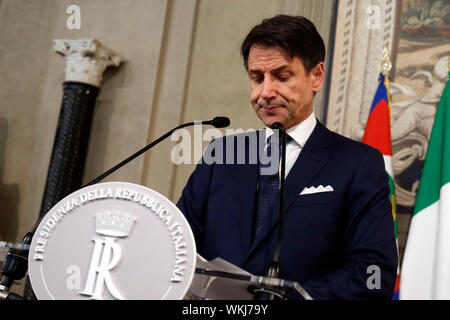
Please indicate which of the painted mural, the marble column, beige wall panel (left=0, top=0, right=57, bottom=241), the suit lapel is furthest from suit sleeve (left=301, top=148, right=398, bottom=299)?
beige wall panel (left=0, top=0, right=57, bottom=241)

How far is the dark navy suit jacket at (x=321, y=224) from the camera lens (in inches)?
67.6

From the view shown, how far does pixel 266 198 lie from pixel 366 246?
0.43 meters

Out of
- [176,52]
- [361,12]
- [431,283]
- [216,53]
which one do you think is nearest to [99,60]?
[176,52]

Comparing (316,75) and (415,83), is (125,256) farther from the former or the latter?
(415,83)

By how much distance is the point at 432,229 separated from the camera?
3318 millimetres

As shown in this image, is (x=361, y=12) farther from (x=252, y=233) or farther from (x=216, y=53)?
(x=252, y=233)

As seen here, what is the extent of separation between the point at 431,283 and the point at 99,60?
316cm

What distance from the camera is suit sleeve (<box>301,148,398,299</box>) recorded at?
164cm

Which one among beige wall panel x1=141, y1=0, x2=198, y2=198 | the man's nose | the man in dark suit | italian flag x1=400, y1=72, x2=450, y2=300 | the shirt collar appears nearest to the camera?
the man in dark suit

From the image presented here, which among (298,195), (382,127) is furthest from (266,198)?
(382,127)

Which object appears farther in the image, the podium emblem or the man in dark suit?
the man in dark suit

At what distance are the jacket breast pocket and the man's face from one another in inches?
12.4

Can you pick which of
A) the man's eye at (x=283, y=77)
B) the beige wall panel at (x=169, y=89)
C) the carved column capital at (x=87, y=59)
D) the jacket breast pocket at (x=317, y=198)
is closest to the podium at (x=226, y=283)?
the jacket breast pocket at (x=317, y=198)

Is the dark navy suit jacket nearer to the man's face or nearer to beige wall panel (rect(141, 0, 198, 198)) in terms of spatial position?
the man's face
